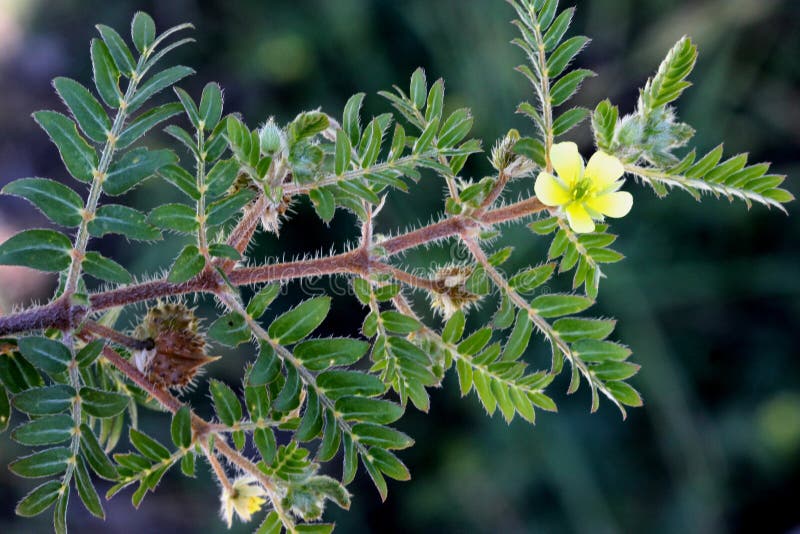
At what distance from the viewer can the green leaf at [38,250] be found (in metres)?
1.18

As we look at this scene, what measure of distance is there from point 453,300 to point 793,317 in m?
2.96

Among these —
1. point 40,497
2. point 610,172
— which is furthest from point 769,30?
point 40,497

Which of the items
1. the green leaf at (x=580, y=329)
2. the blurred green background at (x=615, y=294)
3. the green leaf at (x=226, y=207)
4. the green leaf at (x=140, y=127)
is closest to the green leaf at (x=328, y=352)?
the green leaf at (x=226, y=207)

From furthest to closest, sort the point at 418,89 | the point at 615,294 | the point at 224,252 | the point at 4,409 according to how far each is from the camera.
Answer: the point at 615,294 → the point at 418,89 → the point at 4,409 → the point at 224,252

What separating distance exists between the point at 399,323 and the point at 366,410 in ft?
0.53

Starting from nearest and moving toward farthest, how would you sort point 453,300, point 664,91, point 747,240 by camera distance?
1. point 664,91
2. point 453,300
3. point 747,240

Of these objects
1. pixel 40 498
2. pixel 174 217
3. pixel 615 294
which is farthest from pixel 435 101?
pixel 615 294

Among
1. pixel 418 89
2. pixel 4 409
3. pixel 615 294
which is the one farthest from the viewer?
pixel 615 294

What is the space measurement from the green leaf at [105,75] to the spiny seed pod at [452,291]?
663 mm

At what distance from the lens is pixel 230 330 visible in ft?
3.92

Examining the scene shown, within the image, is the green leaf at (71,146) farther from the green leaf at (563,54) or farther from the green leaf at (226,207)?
the green leaf at (563,54)

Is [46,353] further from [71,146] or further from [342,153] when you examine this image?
[342,153]

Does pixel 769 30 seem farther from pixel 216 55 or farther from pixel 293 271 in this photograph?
pixel 293 271

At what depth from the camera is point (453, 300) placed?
1.38 m
